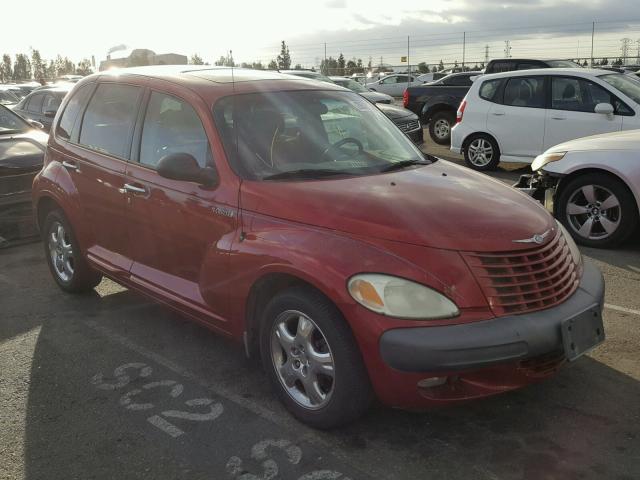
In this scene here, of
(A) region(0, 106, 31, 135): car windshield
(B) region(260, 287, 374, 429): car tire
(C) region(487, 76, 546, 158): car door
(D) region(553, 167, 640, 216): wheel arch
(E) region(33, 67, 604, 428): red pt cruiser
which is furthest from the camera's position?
(C) region(487, 76, 546, 158): car door

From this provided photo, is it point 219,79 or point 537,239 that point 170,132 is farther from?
point 537,239

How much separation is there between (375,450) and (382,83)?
107 ft

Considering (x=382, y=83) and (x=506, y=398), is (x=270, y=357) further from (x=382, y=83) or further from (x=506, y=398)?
(x=382, y=83)

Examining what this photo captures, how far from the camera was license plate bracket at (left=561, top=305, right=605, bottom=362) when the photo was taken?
3.04 metres

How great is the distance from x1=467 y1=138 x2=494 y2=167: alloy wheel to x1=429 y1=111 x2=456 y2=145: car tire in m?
3.57

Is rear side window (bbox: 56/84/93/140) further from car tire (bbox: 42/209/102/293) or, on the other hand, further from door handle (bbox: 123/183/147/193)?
door handle (bbox: 123/183/147/193)

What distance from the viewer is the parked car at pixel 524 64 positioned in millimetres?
14422

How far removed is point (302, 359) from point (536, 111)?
7.68 m

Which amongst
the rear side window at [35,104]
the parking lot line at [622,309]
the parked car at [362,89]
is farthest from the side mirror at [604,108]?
the rear side window at [35,104]

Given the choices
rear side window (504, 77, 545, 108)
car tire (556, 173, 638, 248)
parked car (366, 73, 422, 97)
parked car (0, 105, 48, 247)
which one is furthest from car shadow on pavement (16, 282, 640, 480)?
parked car (366, 73, 422, 97)

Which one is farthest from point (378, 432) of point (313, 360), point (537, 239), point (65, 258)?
point (65, 258)

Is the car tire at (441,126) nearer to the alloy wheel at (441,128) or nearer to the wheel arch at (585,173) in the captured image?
the alloy wheel at (441,128)

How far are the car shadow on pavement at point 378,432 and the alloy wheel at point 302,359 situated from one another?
0.18 m

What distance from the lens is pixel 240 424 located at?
338cm
